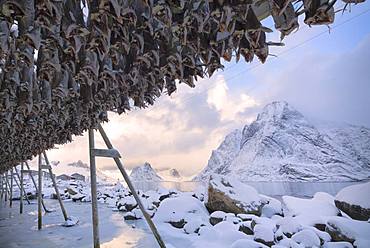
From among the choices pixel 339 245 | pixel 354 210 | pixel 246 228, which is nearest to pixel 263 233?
pixel 246 228

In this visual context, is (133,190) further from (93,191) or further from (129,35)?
(129,35)

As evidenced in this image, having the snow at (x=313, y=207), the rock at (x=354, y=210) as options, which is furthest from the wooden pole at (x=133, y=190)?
the rock at (x=354, y=210)

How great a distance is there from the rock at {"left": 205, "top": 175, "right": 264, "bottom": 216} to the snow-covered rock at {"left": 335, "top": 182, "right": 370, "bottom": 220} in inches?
135

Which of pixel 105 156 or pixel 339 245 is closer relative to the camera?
pixel 105 156

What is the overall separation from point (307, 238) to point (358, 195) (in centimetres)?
494

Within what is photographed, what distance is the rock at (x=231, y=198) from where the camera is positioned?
43.9 ft

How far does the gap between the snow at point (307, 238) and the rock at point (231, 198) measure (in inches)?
183

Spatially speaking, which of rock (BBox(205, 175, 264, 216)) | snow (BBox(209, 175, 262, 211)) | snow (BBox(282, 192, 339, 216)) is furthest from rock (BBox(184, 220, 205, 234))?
snow (BBox(282, 192, 339, 216))

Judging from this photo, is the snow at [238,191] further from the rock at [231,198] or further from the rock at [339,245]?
the rock at [339,245]

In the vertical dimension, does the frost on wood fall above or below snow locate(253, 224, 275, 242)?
above

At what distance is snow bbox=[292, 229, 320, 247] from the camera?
27.1 feet

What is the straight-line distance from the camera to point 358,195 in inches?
469

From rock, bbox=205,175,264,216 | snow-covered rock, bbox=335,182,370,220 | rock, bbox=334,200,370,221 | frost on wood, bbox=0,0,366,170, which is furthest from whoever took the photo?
rock, bbox=205,175,264,216

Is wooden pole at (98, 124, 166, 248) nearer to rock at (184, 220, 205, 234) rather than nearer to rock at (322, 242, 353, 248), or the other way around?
rock at (184, 220, 205, 234)
